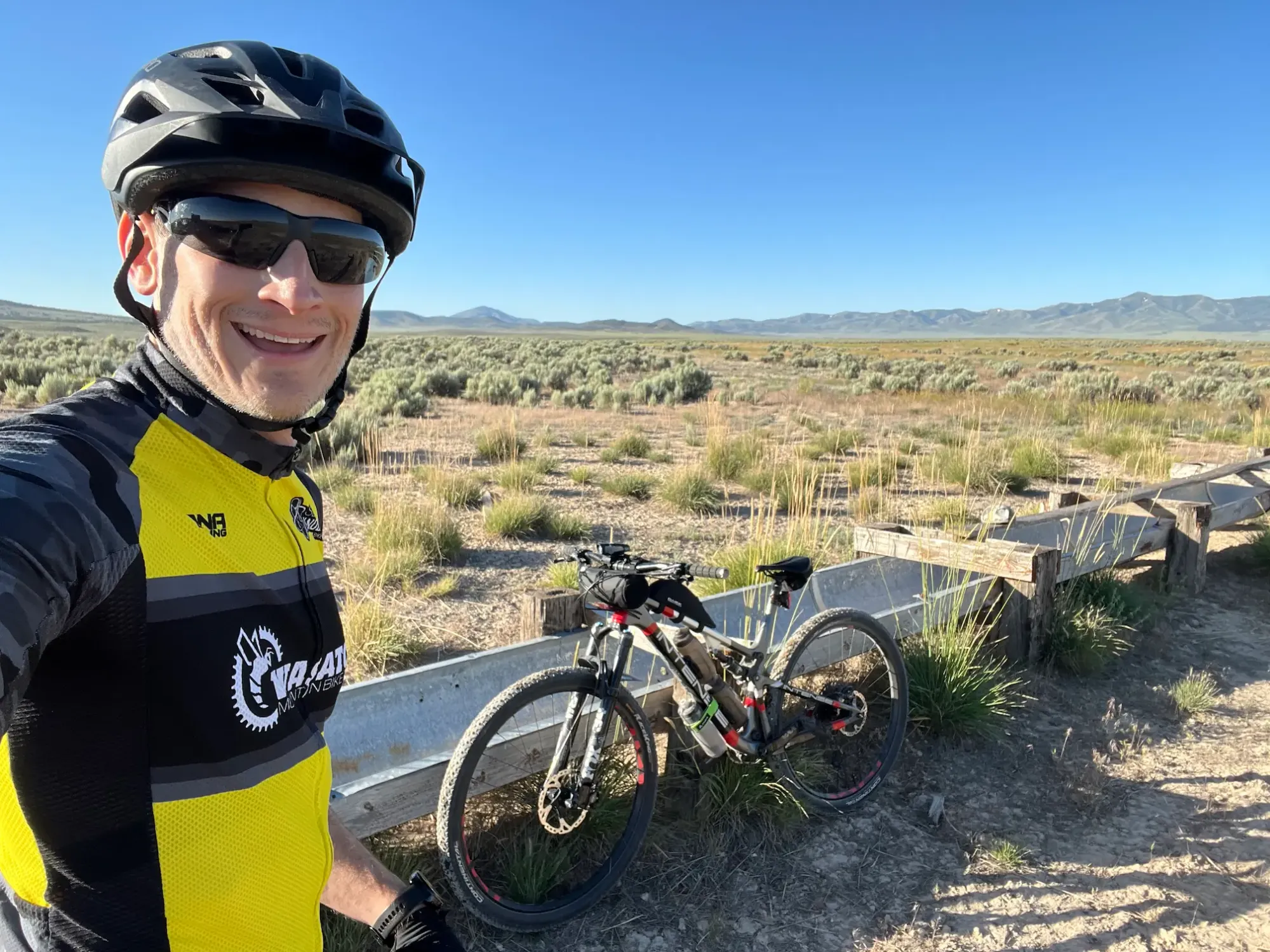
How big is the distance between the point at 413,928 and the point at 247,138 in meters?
1.31

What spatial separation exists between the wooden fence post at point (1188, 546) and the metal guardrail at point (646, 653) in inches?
3.4

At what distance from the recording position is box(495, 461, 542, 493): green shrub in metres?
8.95

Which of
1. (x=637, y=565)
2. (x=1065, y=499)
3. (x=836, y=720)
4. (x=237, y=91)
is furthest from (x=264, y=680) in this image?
(x=1065, y=499)

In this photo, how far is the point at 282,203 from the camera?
1251 millimetres

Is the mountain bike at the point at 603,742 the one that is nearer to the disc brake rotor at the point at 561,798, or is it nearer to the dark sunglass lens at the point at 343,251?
the disc brake rotor at the point at 561,798

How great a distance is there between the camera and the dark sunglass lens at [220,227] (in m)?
1.16

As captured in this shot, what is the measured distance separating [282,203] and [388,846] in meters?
2.40

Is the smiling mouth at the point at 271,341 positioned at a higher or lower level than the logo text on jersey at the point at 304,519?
higher

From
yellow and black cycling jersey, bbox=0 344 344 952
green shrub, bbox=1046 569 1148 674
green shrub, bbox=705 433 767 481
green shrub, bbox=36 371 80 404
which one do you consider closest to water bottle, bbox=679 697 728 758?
yellow and black cycling jersey, bbox=0 344 344 952

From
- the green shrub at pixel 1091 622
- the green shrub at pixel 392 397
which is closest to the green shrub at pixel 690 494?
the green shrub at pixel 1091 622

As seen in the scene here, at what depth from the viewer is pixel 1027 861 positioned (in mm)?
Answer: 3338

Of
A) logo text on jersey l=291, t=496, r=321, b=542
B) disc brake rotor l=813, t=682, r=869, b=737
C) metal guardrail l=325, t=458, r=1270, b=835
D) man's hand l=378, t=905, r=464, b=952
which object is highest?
logo text on jersey l=291, t=496, r=321, b=542

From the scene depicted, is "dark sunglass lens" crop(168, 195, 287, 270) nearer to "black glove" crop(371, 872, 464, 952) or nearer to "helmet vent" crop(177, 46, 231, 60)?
"helmet vent" crop(177, 46, 231, 60)

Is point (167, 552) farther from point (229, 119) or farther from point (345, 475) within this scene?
point (345, 475)
